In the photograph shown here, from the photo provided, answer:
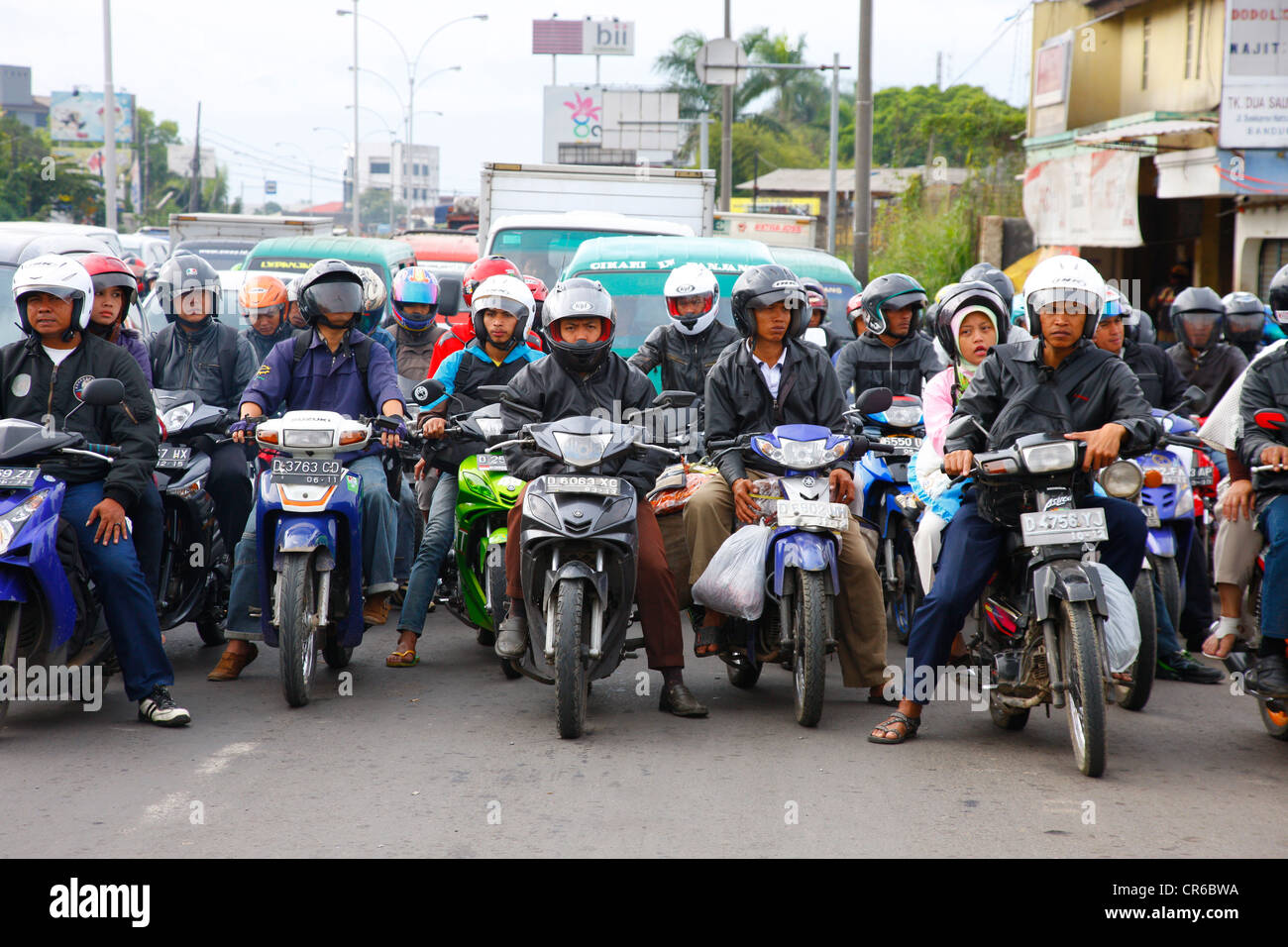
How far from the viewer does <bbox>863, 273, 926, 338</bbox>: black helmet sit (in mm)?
8625

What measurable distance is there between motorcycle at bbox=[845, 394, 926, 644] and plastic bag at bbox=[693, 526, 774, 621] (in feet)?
5.14

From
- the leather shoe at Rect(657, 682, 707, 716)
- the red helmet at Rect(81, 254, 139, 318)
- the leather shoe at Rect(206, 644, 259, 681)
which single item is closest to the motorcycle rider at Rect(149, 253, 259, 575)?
the red helmet at Rect(81, 254, 139, 318)

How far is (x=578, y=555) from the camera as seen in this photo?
597cm

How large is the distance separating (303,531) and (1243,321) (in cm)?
649

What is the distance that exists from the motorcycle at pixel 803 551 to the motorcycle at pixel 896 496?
4.14 ft

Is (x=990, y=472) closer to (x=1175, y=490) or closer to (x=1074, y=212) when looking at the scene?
(x=1175, y=490)

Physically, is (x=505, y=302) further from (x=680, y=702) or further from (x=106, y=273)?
(x=680, y=702)

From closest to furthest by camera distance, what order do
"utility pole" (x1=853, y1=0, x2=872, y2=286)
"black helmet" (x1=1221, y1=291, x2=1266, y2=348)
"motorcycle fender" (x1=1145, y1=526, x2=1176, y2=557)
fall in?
"motorcycle fender" (x1=1145, y1=526, x2=1176, y2=557)
"black helmet" (x1=1221, y1=291, x2=1266, y2=348)
"utility pole" (x1=853, y1=0, x2=872, y2=286)

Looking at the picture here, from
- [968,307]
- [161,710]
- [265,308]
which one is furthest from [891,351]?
[161,710]

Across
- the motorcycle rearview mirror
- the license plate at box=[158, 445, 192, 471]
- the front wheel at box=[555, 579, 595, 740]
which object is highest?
the motorcycle rearview mirror

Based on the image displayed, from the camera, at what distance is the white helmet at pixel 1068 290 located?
570cm

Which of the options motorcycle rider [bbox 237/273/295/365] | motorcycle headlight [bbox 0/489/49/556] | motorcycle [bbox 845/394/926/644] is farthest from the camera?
motorcycle rider [bbox 237/273/295/365]

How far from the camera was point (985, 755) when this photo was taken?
18.8ft

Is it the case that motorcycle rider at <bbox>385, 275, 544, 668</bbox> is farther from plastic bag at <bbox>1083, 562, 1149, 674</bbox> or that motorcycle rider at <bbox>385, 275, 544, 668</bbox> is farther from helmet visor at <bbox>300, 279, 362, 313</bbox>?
plastic bag at <bbox>1083, 562, 1149, 674</bbox>
